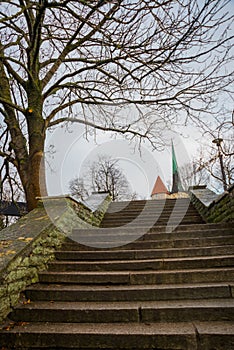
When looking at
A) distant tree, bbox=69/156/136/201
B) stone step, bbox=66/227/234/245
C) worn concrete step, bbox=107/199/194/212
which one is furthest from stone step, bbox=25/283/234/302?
distant tree, bbox=69/156/136/201

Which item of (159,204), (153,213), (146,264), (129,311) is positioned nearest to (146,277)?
(146,264)

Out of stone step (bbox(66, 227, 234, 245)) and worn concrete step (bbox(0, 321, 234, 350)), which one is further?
stone step (bbox(66, 227, 234, 245))

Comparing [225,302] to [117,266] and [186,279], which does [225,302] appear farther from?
[117,266]

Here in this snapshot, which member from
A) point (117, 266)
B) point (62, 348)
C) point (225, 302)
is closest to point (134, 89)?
point (117, 266)

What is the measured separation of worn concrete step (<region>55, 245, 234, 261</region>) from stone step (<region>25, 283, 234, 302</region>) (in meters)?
0.61

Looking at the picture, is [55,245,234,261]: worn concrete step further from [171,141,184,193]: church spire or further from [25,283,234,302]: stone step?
[171,141,184,193]: church spire

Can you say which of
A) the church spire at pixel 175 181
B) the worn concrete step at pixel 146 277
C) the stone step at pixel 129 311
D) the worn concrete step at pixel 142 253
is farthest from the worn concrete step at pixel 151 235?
the church spire at pixel 175 181

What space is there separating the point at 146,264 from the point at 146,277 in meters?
0.26

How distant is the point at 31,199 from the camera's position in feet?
17.7

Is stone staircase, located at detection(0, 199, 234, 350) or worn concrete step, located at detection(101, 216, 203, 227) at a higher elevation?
worn concrete step, located at detection(101, 216, 203, 227)

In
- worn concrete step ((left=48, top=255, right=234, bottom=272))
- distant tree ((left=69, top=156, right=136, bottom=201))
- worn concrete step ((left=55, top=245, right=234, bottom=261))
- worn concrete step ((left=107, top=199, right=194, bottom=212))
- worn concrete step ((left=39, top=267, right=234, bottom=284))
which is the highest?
distant tree ((left=69, top=156, right=136, bottom=201))

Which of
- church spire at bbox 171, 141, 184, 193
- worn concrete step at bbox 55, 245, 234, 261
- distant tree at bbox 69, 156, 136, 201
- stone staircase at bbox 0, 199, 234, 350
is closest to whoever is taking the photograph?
stone staircase at bbox 0, 199, 234, 350

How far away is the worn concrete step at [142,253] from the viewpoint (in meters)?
3.19

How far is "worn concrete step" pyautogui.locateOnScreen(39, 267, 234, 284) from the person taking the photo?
2.68 meters
